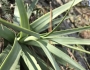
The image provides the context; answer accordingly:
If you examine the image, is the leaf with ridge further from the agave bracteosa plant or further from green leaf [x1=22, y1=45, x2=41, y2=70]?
green leaf [x1=22, y1=45, x2=41, y2=70]

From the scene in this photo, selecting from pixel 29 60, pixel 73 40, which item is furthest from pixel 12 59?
pixel 73 40

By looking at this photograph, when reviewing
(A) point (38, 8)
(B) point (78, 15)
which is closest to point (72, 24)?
(B) point (78, 15)

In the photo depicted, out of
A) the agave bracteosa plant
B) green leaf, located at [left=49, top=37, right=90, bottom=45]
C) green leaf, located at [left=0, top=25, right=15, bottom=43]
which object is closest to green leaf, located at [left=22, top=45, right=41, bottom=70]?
→ the agave bracteosa plant

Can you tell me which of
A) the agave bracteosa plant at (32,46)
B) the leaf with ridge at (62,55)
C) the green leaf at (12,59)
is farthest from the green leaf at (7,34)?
the leaf with ridge at (62,55)

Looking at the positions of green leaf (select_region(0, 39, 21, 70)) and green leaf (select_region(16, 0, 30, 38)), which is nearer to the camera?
green leaf (select_region(0, 39, 21, 70))

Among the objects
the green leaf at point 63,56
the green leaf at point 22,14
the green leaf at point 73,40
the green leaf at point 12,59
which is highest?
the green leaf at point 22,14

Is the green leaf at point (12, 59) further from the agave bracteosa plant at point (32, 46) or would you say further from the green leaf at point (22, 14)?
the green leaf at point (22, 14)
